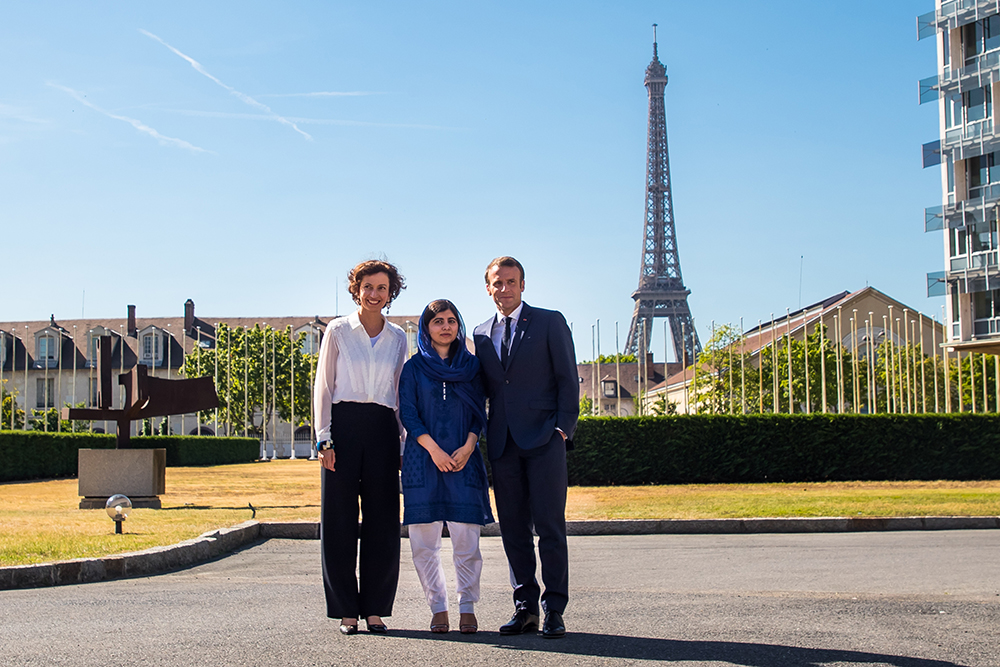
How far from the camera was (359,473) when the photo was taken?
546cm

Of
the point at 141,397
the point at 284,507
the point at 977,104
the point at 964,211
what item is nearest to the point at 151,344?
the point at 964,211

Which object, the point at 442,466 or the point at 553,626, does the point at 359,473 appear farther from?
the point at 553,626

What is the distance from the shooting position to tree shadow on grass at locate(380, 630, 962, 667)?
4.39 m

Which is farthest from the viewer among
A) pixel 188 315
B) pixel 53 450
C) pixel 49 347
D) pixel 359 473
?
pixel 188 315

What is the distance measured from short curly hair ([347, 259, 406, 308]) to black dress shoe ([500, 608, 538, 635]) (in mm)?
1858

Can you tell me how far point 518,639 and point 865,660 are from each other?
1.60 meters

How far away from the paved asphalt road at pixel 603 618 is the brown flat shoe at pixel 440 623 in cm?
11

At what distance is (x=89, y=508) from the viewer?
48.6 feet

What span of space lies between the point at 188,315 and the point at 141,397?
64.8m

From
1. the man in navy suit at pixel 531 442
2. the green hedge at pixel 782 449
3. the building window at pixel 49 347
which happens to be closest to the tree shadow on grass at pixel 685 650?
the man in navy suit at pixel 531 442

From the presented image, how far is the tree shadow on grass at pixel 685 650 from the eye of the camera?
439cm

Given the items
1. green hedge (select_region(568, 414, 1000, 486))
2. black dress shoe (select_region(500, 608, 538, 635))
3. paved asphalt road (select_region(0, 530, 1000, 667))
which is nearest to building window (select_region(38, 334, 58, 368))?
green hedge (select_region(568, 414, 1000, 486))

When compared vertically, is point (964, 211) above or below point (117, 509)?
above

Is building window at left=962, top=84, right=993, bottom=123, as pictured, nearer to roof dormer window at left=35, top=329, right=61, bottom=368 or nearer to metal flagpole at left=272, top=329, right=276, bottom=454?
metal flagpole at left=272, top=329, right=276, bottom=454
